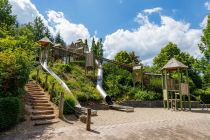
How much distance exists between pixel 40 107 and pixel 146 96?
10.5 m

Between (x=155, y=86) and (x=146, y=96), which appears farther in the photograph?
(x=155, y=86)

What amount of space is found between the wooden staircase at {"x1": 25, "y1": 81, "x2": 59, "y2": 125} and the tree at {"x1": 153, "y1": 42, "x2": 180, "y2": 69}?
2363cm

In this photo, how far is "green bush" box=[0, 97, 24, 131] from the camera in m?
7.48

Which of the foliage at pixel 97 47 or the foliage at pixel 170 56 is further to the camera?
the foliage at pixel 97 47

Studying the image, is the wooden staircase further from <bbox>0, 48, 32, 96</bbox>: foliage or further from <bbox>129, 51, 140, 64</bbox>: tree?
<bbox>129, 51, 140, 64</bbox>: tree

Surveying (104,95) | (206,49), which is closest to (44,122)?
(104,95)

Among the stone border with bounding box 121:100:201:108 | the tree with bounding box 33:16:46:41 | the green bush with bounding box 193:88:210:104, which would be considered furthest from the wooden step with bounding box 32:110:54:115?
the tree with bounding box 33:16:46:41

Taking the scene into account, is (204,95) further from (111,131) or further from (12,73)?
(12,73)

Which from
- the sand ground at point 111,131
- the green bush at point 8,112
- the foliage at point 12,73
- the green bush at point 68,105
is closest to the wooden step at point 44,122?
the sand ground at point 111,131

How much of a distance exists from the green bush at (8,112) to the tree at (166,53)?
89.6ft

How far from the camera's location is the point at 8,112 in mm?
7793

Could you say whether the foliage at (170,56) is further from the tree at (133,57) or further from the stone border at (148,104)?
the stone border at (148,104)

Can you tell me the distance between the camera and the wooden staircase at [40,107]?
370 inches

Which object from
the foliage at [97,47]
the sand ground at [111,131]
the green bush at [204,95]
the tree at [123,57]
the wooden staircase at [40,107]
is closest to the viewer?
the sand ground at [111,131]
